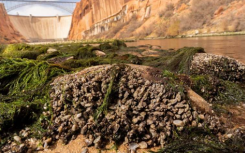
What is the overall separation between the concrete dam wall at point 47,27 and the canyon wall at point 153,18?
21.0 feet

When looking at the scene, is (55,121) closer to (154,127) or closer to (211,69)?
(154,127)

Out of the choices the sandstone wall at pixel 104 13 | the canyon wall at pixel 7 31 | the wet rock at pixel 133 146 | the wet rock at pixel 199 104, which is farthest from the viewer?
the canyon wall at pixel 7 31

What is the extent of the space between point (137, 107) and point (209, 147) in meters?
0.77

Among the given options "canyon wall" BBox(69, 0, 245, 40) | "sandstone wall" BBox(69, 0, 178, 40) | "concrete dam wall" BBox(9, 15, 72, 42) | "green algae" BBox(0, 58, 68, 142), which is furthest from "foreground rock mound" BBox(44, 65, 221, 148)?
"concrete dam wall" BBox(9, 15, 72, 42)

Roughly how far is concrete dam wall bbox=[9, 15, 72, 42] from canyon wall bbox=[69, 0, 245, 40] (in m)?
6.42

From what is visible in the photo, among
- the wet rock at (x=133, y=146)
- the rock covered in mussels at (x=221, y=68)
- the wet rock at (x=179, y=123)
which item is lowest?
the wet rock at (x=133, y=146)

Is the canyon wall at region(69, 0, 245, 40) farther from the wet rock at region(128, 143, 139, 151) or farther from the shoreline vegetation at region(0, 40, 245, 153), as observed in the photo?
the wet rock at region(128, 143, 139, 151)

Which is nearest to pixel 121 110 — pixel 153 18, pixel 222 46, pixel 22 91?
pixel 22 91

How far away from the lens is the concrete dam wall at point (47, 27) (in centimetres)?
5656

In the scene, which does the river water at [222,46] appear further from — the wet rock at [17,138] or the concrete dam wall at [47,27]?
the concrete dam wall at [47,27]

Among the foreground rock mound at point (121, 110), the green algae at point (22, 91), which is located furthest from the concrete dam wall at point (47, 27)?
the foreground rock mound at point (121, 110)

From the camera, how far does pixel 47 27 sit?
59.8 meters

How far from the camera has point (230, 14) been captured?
22953mm

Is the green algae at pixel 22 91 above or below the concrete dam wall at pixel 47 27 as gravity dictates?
below
